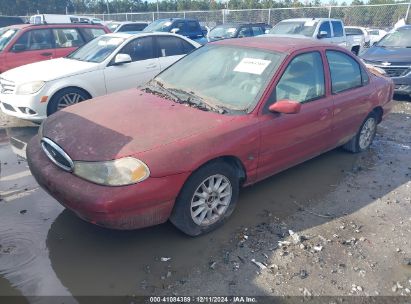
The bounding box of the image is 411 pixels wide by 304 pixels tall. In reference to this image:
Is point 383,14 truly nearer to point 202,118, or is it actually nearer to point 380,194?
point 380,194

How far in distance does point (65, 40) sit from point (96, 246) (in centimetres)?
722

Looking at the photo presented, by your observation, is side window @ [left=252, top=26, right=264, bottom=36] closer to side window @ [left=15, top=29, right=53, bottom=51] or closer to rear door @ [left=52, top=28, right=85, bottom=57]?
rear door @ [left=52, top=28, right=85, bottom=57]

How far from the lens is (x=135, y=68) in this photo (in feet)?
21.8

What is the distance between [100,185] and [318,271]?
1.92 meters

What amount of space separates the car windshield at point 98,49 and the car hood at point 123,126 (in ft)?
10.0

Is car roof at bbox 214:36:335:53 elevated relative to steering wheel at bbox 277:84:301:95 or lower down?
elevated

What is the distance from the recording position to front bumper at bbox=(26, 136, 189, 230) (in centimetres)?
264

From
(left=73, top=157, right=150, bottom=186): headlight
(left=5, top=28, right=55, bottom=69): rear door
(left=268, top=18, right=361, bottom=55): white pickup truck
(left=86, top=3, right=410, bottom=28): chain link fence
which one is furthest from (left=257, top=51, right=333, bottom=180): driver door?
(left=86, top=3, right=410, bottom=28): chain link fence

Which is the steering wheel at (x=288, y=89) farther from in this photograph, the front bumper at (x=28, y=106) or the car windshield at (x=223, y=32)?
the car windshield at (x=223, y=32)

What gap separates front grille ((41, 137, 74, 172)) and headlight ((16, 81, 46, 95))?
292cm

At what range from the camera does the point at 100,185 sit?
8.80ft

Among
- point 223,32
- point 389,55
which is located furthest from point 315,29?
point 223,32

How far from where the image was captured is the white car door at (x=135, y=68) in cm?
635

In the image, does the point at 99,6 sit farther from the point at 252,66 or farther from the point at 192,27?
the point at 252,66
